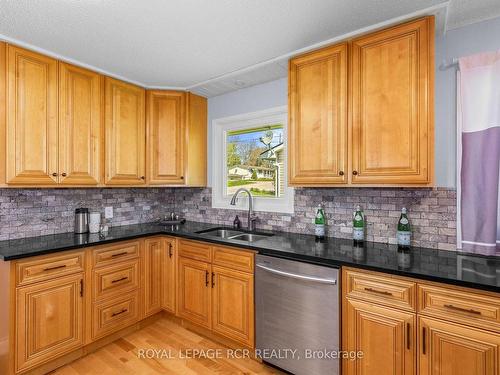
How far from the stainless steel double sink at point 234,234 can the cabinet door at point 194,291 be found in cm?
37

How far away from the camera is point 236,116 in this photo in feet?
9.91

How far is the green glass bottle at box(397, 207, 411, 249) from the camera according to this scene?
74.6 inches

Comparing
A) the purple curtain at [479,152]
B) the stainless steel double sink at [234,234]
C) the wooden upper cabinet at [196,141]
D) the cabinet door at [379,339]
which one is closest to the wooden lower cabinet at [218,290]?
the stainless steel double sink at [234,234]

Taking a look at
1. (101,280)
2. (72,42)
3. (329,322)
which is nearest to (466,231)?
(329,322)

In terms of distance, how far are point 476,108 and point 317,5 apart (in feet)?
3.87

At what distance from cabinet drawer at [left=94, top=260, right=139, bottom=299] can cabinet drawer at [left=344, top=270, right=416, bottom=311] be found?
185 cm

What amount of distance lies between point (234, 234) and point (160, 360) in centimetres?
124

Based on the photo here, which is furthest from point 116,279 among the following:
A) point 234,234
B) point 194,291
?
point 234,234

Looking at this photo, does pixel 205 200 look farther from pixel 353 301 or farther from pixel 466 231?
pixel 466 231

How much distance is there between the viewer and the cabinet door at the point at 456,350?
1274 millimetres

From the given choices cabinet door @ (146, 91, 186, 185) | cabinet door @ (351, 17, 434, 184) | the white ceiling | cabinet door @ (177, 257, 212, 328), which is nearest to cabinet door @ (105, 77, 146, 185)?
cabinet door @ (146, 91, 186, 185)

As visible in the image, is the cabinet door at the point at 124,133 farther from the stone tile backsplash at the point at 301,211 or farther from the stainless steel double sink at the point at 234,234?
the stainless steel double sink at the point at 234,234

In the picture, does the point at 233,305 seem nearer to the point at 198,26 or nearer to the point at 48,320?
the point at 48,320

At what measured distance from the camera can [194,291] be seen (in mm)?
2473
